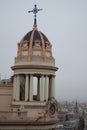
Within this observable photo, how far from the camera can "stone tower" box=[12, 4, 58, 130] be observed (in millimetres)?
Result: 26375

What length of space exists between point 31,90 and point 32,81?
57 cm

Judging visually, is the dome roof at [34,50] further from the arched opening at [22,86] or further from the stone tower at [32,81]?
the arched opening at [22,86]

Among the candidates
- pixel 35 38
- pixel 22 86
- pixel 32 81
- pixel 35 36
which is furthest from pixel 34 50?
pixel 22 86

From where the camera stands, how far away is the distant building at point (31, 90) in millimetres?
26031

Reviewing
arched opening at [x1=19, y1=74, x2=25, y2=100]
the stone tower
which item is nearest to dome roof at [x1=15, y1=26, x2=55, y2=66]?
the stone tower

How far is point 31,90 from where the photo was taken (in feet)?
86.5

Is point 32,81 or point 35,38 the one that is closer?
point 32,81

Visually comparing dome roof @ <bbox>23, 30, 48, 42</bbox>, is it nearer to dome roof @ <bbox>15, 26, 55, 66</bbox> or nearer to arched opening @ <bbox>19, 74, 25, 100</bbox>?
dome roof @ <bbox>15, 26, 55, 66</bbox>

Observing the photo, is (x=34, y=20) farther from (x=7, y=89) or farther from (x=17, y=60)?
(x=7, y=89)

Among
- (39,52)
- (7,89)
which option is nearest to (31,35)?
(39,52)

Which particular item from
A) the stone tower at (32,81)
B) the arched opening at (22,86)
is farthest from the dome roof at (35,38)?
the arched opening at (22,86)

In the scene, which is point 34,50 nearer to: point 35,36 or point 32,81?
point 35,36

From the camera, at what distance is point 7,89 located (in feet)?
90.7

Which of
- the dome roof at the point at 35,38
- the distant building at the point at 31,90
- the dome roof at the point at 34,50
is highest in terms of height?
the dome roof at the point at 35,38
